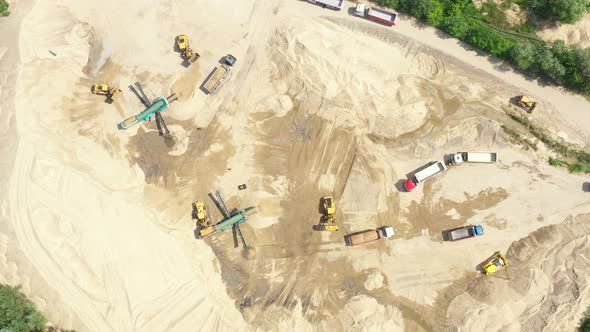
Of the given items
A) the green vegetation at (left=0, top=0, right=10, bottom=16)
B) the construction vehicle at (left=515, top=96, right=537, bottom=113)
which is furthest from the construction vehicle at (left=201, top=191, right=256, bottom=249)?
the green vegetation at (left=0, top=0, right=10, bottom=16)

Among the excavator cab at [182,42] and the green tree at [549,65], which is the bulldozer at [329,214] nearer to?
the excavator cab at [182,42]

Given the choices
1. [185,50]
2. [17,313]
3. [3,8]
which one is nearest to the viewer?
[17,313]

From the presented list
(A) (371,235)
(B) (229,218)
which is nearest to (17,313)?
(B) (229,218)

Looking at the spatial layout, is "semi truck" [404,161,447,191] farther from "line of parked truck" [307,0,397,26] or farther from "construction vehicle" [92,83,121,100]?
"construction vehicle" [92,83,121,100]

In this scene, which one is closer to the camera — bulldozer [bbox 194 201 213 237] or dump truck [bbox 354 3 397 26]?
bulldozer [bbox 194 201 213 237]

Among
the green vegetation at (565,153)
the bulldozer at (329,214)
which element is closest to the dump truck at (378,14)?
the green vegetation at (565,153)

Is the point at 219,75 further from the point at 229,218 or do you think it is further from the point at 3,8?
the point at 3,8
